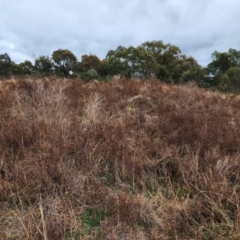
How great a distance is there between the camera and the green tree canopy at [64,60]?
555 inches

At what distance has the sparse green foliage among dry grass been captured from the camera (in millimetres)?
2115

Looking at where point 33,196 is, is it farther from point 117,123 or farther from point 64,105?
point 64,105

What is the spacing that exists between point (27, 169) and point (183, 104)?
11.6 feet

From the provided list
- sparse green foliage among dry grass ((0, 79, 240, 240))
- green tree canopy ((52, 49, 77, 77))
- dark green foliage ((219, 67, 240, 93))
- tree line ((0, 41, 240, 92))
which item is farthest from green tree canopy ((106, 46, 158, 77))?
sparse green foliage among dry grass ((0, 79, 240, 240))

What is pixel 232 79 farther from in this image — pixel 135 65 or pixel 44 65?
pixel 44 65

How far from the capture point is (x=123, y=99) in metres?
5.51

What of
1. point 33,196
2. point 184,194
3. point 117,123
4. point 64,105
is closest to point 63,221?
point 33,196

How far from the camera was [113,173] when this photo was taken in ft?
9.47

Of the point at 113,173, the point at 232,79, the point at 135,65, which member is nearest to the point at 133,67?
the point at 135,65

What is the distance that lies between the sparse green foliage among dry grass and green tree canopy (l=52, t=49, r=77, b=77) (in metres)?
10.0

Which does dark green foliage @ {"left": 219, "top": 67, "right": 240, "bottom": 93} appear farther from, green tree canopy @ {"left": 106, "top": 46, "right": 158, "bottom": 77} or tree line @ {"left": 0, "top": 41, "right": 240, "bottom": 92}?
green tree canopy @ {"left": 106, "top": 46, "right": 158, "bottom": 77}

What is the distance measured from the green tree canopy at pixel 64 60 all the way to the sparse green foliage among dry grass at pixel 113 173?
1005cm

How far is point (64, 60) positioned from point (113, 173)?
13.8 meters

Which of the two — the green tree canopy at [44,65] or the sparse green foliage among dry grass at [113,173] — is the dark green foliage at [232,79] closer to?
the green tree canopy at [44,65]
